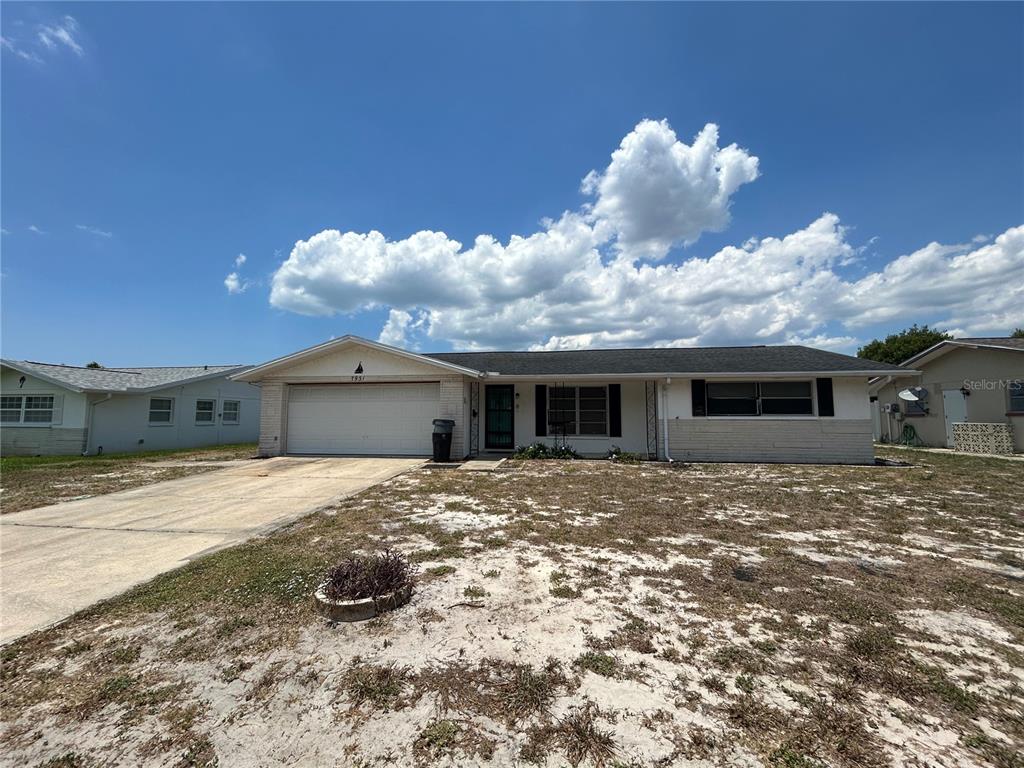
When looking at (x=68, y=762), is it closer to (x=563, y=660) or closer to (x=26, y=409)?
(x=563, y=660)

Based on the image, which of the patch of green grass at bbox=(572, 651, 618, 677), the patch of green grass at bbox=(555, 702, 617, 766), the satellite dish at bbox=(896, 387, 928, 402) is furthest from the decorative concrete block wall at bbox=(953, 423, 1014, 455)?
the patch of green grass at bbox=(555, 702, 617, 766)

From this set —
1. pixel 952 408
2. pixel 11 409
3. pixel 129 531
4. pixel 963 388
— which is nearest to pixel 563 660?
pixel 129 531

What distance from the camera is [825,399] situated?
12.1m

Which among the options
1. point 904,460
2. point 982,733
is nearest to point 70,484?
point 982,733

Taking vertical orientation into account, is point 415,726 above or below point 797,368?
below

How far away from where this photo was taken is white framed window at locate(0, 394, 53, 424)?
1553 cm

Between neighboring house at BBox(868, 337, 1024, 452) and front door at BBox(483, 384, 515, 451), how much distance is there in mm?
10468

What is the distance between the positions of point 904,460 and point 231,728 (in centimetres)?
1637

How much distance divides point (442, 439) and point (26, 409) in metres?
15.7

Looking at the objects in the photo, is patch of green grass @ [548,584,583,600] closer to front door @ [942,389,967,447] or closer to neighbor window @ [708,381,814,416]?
neighbor window @ [708,381,814,416]

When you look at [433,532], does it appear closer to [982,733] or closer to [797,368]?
[982,733]

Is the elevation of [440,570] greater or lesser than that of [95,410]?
lesser

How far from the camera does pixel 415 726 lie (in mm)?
2199

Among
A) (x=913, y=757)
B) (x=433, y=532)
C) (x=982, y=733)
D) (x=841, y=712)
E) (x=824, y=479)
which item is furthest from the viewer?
(x=824, y=479)
